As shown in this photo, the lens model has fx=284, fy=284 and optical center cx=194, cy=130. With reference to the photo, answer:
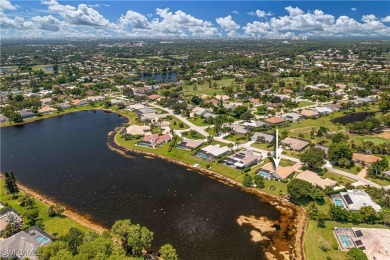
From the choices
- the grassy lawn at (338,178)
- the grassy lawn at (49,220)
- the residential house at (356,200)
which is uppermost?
the residential house at (356,200)

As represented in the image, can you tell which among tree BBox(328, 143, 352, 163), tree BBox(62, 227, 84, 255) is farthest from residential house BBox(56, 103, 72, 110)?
tree BBox(328, 143, 352, 163)

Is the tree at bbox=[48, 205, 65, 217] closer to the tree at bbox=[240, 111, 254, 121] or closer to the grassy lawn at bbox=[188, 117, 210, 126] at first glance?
the grassy lawn at bbox=[188, 117, 210, 126]

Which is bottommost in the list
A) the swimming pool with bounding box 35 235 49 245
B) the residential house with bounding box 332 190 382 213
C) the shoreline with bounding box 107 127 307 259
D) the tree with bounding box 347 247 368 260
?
the shoreline with bounding box 107 127 307 259

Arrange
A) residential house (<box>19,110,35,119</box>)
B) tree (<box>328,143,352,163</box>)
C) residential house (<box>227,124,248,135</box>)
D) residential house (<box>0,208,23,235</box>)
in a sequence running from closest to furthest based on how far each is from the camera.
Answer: residential house (<box>0,208,23,235</box>) < tree (<box>328,143,352,163</box>) < residential house (<box>227,124,248,135</box>) < residential house (<box>19,110,35,119</box>)

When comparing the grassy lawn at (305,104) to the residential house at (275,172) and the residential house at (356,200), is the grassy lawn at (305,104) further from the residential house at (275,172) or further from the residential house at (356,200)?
the residential house at (356,200)

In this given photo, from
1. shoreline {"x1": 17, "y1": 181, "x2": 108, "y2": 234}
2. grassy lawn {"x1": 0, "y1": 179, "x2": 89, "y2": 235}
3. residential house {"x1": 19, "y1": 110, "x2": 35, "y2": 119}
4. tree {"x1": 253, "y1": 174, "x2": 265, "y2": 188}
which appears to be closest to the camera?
grassy lawn {"x1": 0, "y1": 179, "x2": 89, "y2": 235}

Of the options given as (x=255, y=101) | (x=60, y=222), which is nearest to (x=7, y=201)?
(x=60, y=222)

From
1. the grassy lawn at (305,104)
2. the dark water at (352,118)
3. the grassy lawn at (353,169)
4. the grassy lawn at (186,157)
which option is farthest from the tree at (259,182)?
the grassy lawn at (305,104)

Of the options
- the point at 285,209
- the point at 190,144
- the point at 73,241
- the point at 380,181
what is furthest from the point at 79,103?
the point at 380,181
